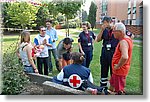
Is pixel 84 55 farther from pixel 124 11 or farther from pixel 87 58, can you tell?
pixel 124 11

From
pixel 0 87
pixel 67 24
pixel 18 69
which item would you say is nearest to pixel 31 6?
pixel 67 24

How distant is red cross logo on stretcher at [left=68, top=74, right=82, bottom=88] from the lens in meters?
3.44

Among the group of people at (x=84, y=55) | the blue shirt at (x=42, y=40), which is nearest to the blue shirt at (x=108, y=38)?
the group of people at (x=84, y=55)

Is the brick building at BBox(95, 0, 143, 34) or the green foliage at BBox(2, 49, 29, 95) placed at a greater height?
the brick building at BBox(95, 0, 143, 34)

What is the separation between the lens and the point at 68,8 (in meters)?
3.46

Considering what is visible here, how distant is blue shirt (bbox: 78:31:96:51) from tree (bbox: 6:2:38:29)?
498mm

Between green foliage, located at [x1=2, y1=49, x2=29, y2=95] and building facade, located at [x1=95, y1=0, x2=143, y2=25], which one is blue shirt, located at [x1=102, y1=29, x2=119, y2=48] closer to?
building facade, located at [x1=95, y1=0, x2=143, y2=25]

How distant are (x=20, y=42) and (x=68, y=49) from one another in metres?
0.49

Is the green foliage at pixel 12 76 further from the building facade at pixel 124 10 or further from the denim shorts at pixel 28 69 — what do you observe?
the building facade at pixel 124 10

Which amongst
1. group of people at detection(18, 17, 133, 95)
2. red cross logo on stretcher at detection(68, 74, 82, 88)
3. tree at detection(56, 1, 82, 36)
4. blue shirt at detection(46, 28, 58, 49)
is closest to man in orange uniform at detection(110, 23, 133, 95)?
group of people at detection(18, 17, 133, 95)

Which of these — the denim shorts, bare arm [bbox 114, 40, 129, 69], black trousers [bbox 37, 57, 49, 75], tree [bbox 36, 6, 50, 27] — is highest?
tree [bbox 36, 6, 50, 27]

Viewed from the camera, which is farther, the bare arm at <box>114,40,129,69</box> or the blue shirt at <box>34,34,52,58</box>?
the blue shirt at <box>34,34,52,58</box>

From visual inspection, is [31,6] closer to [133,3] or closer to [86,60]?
[86,60]

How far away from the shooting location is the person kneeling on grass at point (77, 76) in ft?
11.3
